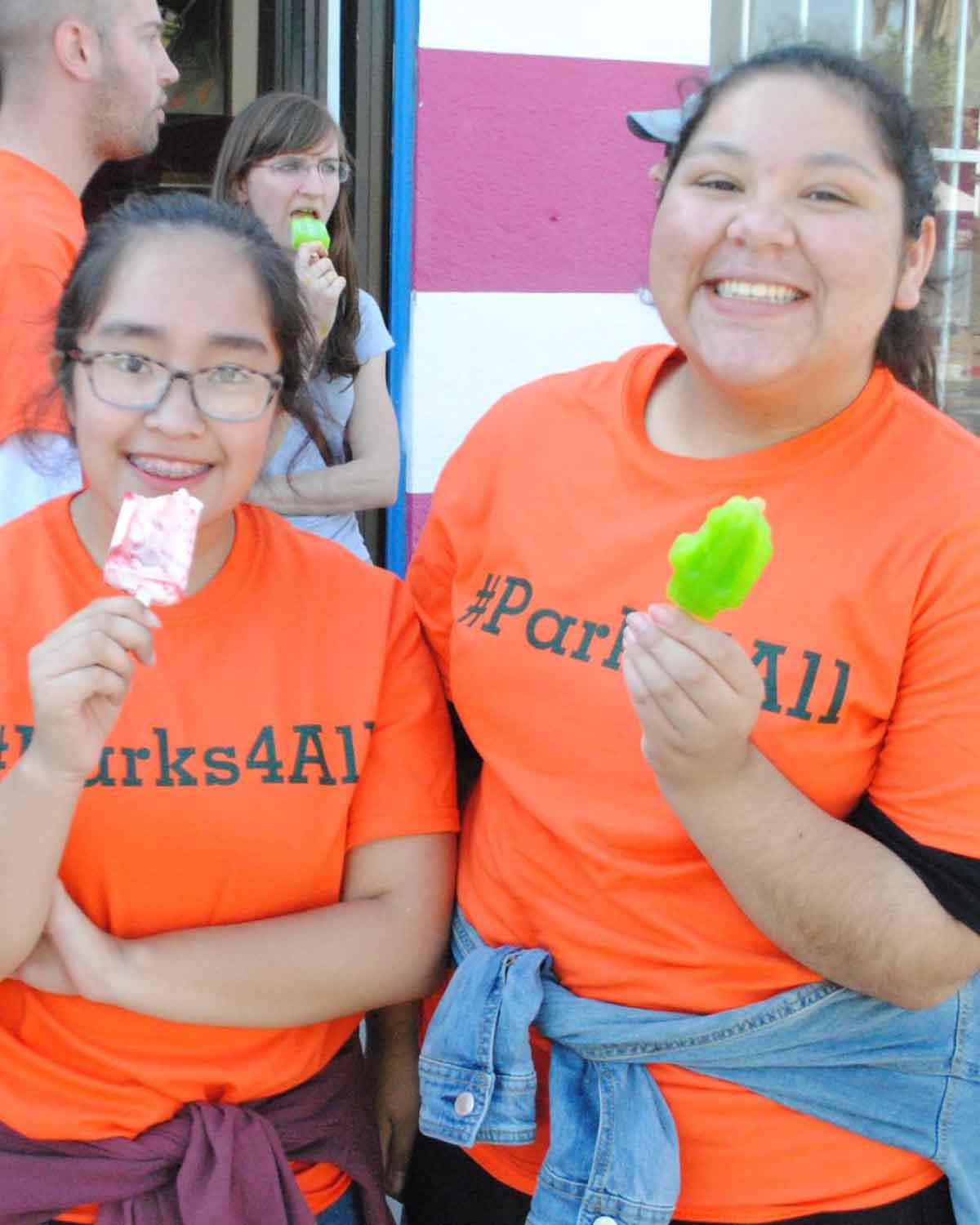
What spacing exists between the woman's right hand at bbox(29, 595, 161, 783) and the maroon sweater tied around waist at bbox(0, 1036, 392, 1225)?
0.46 meters

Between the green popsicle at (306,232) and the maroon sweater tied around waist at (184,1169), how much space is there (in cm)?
259

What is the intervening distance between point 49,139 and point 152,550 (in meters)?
1.94

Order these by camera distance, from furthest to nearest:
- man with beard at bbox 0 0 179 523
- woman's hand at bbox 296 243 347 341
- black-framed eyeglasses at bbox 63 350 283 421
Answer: woman's hand at bbox 296 243 347 341
man with beard at bbox 0 0 179 523
black-framed eyeglasses at bbox 63 350 283 421

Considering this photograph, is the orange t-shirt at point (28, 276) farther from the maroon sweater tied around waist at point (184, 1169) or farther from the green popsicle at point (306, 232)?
the maroon sweater tied around waist at point (184, 1169)

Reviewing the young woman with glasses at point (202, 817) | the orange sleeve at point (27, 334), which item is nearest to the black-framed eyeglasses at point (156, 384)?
the young woman with glasses at point (202, 817)

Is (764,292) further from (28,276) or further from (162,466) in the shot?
(28,276)

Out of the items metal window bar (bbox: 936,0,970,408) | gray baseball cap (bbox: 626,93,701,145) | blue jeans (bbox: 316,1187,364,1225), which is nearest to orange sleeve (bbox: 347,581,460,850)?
blue jeans (bbox: 316,1187,364,1225)

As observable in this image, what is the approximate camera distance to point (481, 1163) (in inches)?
72.1

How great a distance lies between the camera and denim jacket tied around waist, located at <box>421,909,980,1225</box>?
161cm

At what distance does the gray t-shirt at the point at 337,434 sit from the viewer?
388 cm

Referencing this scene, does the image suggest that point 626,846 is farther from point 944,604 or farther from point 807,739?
point 944,604

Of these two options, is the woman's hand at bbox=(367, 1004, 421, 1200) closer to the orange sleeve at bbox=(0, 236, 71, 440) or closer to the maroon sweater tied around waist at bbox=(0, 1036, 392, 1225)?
the maroon sweater tied around waist at bbox=(0, 1036, 392, 1225)

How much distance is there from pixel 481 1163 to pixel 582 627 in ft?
2.34

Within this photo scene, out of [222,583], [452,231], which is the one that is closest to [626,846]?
[222,583]
